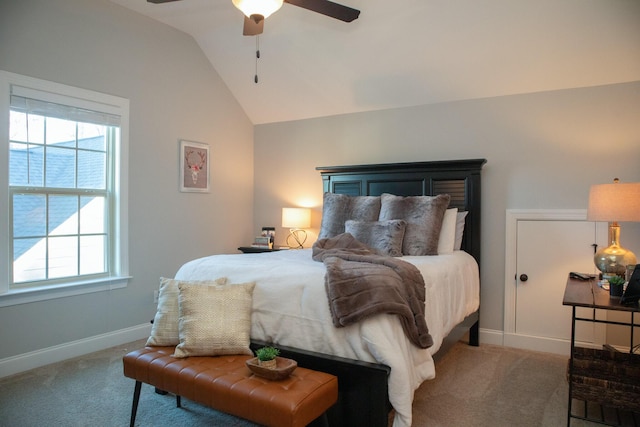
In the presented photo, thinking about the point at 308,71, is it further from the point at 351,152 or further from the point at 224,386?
the point at 224,386

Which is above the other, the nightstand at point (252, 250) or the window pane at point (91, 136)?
the window pane at point (91, 136)

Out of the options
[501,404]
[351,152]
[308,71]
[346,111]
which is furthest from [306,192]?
[501,404]

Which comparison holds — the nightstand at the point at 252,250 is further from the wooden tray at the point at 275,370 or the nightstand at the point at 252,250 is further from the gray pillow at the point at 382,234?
the wooden tray at the point at 275,370

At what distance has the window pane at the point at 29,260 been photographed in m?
3.08

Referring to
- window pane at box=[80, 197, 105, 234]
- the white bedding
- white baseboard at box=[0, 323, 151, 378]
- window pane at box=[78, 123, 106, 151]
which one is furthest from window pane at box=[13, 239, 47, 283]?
the white bedding

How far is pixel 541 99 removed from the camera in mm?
3523

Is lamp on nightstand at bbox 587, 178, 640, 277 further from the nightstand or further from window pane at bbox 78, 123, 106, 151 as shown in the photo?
window pane at bbox 78, 123, 106, 151

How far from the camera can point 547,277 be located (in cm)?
353

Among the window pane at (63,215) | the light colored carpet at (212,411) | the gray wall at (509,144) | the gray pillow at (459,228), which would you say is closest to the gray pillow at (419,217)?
the gray pillow at (459,228)

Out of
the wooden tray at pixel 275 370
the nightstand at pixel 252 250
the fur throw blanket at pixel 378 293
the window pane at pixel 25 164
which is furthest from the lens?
the nightstand at pixel 252 250

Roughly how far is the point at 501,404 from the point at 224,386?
5.59 feet

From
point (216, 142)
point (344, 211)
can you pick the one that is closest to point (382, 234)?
point (344, 211)

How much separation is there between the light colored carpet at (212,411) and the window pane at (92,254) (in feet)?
2.37

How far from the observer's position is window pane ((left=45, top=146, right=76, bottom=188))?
3270mm
